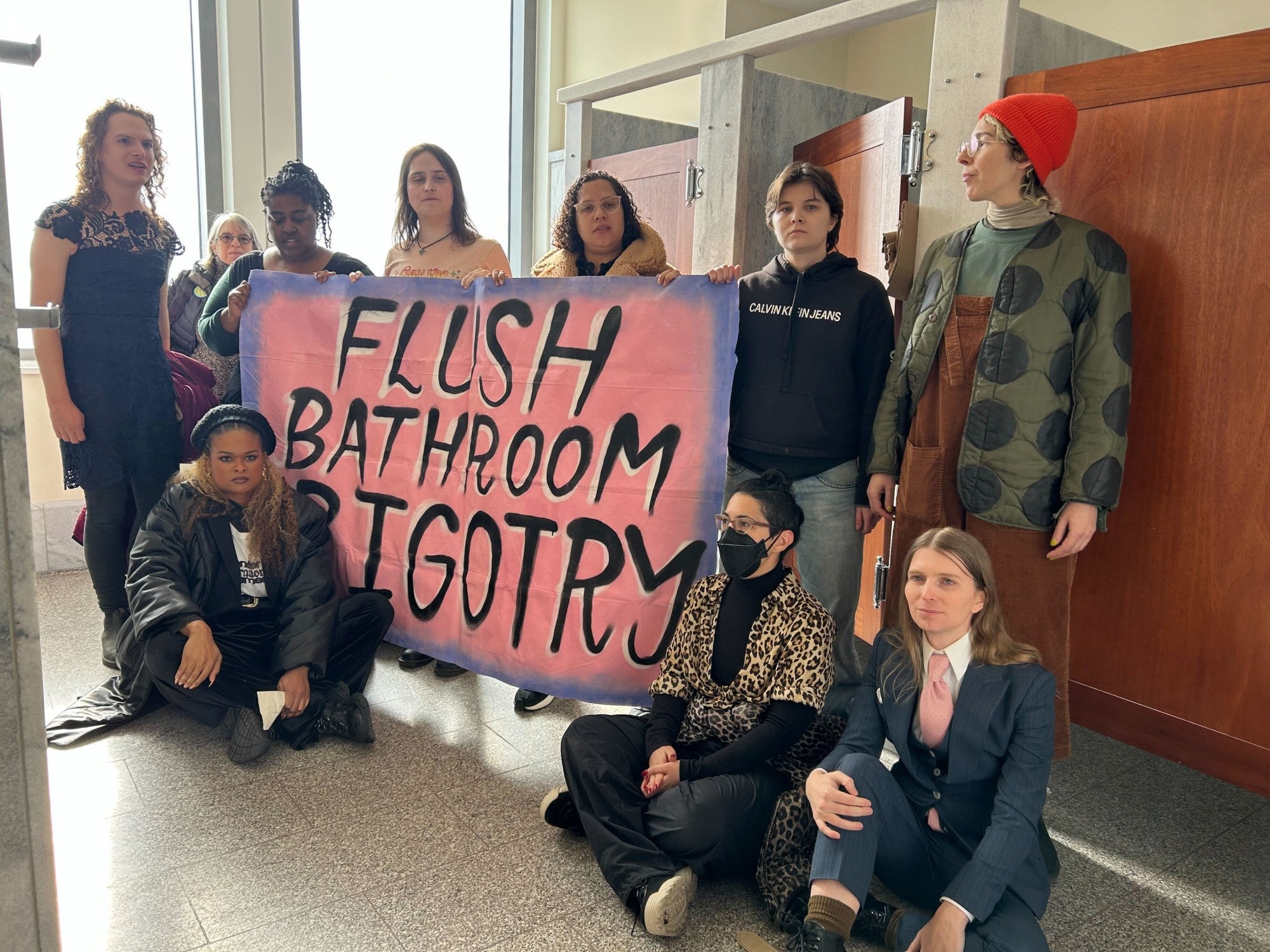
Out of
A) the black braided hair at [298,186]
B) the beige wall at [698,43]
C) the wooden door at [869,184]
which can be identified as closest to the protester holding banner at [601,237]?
the wooden door at [869,184]

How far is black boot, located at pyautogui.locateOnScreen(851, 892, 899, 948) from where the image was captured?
5.72 ft

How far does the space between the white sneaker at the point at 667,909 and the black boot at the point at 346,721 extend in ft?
3.47

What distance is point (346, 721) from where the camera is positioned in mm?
2506

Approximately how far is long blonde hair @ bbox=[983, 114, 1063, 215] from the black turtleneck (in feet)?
3.08

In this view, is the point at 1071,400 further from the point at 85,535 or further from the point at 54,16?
the point at 54,16

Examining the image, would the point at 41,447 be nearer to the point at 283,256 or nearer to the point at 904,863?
the point at 283,256

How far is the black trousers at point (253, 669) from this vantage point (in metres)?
2.41

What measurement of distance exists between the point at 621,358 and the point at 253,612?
3.98 ft

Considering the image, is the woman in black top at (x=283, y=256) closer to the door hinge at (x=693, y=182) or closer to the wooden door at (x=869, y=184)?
the door hinge at (x=693, y=182)

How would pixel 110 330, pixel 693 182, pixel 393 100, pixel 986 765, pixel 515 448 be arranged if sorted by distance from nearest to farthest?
pixel 986 765 → pixel 515 448 → pixel 110 330 → pixel 693 182 → pixel 393 100

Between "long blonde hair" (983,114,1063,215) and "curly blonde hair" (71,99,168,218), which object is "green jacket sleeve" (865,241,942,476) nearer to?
"long blonde hair" (983,114,1063,215)

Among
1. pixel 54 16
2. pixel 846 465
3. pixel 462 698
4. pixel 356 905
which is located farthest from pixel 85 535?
pixel 54 16

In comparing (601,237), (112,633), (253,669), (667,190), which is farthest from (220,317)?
(667,190)

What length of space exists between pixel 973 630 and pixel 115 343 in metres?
2.44
